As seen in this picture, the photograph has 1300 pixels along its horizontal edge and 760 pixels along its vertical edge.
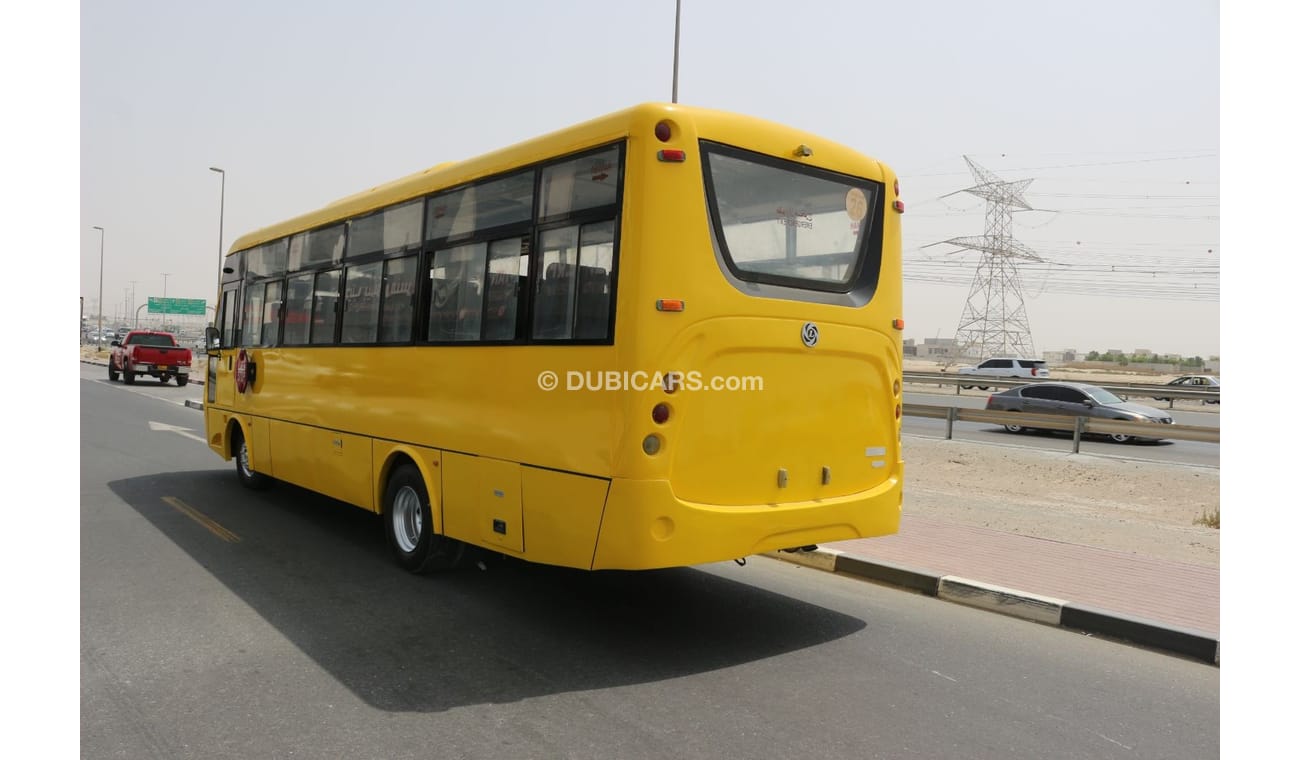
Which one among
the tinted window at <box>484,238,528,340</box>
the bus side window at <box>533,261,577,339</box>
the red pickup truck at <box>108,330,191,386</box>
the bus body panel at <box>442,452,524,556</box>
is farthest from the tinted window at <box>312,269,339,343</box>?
the red pickup truck at <box>108,330,191,386</box>

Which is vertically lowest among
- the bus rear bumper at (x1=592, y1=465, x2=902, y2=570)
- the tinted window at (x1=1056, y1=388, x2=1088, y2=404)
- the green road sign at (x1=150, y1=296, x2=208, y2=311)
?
the bus rear bumper at (x1=592, y1=465, x2=902, y2=570)

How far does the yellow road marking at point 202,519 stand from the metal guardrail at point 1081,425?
41.7ft

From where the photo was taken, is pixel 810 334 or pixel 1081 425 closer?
pixel 810 334

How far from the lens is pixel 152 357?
3528cm

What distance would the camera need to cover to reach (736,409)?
18.4 ft

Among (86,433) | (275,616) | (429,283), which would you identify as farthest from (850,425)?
(86,433)

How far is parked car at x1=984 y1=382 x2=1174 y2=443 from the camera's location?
22.2 metres

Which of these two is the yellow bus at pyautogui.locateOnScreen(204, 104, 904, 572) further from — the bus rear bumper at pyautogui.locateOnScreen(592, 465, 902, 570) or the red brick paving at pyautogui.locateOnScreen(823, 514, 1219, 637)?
the red brick paving at pyautogui.locateOnScreen(823, 514, 1219, 637)

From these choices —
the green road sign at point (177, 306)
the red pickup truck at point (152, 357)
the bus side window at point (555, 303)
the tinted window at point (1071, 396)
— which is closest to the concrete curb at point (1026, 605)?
the bus side window at point (555, 303)

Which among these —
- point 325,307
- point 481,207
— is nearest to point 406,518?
point 325,307

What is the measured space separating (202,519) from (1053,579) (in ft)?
26.3

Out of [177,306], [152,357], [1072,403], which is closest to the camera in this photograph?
[1072,403]

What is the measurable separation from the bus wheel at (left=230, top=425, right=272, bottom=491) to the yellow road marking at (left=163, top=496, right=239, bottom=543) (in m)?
0.94

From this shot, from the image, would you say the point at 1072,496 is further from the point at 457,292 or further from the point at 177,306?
the point at 177,306
